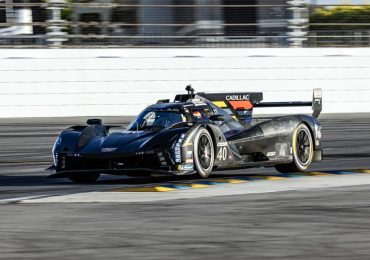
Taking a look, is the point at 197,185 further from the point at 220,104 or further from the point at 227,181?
the point at 220,104

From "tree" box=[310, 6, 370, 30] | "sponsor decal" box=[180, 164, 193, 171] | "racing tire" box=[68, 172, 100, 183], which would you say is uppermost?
"tree" box=[310, 6, 370, 30]

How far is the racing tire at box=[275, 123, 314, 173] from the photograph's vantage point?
12969 mm

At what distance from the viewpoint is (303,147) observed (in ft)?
43.1

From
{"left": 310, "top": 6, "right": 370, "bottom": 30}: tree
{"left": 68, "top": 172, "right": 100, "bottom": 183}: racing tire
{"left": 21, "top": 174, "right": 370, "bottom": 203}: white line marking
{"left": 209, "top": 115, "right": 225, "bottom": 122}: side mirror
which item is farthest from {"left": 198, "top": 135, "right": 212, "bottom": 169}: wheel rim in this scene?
{"left": 310, "top": 6, "right": 370, "bottom": 30}: tree

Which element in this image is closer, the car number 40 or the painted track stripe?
the painted track stripe

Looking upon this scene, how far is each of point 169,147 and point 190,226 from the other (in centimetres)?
365

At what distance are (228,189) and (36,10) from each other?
17.8m

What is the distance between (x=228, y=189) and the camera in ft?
35.0

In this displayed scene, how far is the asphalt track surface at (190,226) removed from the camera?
668cm

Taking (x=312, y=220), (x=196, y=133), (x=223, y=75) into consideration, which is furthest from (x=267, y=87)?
(x=312, y=220)

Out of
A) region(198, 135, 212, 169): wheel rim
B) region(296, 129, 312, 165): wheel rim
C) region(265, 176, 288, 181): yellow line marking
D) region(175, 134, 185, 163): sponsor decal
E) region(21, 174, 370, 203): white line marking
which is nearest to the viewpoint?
region(21, 174, 370, 203): white line marking

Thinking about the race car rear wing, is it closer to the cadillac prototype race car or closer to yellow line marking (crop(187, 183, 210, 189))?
the cadillac prototype race car

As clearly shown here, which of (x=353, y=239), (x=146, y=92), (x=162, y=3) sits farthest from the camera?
(x=162, y=3)

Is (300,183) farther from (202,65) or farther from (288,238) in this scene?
(202,65)
